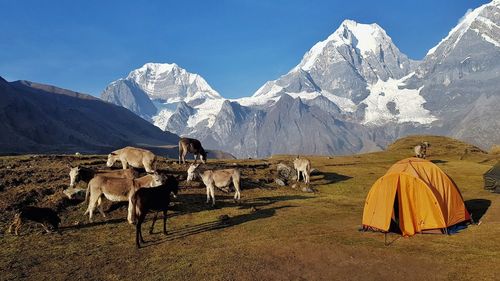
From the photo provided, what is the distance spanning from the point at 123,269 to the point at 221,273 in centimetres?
468

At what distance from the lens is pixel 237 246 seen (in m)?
23.7

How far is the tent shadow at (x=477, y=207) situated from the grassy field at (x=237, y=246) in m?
0.16

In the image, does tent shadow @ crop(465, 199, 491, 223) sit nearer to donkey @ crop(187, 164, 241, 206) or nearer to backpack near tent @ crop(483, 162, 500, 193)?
backpack near tent @ crop(483, 162, 500, 193)

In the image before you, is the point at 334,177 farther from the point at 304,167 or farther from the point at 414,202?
the point at 414,202

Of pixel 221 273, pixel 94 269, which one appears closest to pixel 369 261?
pixel 221 273

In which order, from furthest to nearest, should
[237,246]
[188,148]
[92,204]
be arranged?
[188,148] < [92,204] < [237,246]

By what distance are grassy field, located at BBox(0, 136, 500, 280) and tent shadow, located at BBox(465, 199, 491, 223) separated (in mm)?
156

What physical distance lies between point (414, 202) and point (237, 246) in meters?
12.4

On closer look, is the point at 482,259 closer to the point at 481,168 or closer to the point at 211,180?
the point at 211,180

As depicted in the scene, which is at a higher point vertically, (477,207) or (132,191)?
(132,191)

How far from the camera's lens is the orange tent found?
27.2m

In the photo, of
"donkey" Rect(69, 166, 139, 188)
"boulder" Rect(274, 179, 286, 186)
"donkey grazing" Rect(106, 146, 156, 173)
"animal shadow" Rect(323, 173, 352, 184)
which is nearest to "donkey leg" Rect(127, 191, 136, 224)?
"donkey" Rect(69, 166, 139, 188)

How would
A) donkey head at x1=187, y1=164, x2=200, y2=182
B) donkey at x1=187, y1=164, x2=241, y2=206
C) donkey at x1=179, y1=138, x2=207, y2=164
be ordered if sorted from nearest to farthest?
1. donkey at x1=187, y1=164, x2=241, y2=206
2. donkey head at x1=187, y1=164, x2=200, y2=182
3. donkey at x1=179, y1=138, x2=207, y2=164

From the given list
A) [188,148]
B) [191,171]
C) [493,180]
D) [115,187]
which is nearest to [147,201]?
[115,187]
